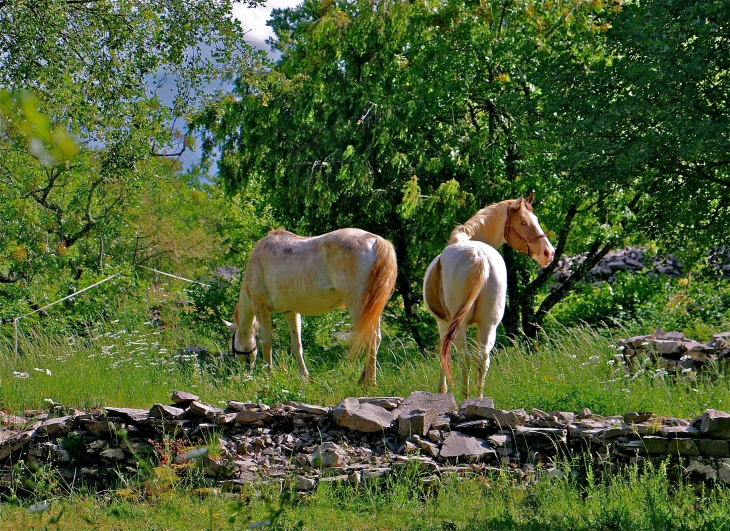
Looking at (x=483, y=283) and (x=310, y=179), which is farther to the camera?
(x=310, y=179)

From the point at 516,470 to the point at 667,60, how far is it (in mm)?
6383

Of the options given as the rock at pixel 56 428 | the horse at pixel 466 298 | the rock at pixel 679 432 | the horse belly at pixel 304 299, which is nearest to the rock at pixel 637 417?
the rock at pixel 679 432

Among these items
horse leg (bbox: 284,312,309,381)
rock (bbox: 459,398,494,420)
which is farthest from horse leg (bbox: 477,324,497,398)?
horse leg (bbox: 284,312,309,381)

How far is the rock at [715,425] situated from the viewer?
5945mm

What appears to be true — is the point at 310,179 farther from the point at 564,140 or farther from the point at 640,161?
the point at 640,161

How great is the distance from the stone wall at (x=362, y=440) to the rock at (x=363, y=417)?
0.01 meters

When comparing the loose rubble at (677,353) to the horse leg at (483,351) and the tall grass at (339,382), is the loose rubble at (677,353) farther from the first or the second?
the horse leg at (483,351)

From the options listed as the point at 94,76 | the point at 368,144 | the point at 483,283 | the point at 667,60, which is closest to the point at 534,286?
the point at 368,144

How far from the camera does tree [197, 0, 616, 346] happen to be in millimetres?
14203

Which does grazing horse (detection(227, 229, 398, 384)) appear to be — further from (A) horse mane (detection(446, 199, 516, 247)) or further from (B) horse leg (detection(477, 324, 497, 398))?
(B) horse leg (detection(477, 324, 497, 398))

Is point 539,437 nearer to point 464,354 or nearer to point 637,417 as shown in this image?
point 637,417

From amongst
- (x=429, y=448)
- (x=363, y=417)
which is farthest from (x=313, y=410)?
(x=429, y=448)

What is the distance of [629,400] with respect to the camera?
24.8 ft

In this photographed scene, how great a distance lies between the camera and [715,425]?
5961 millimetres
